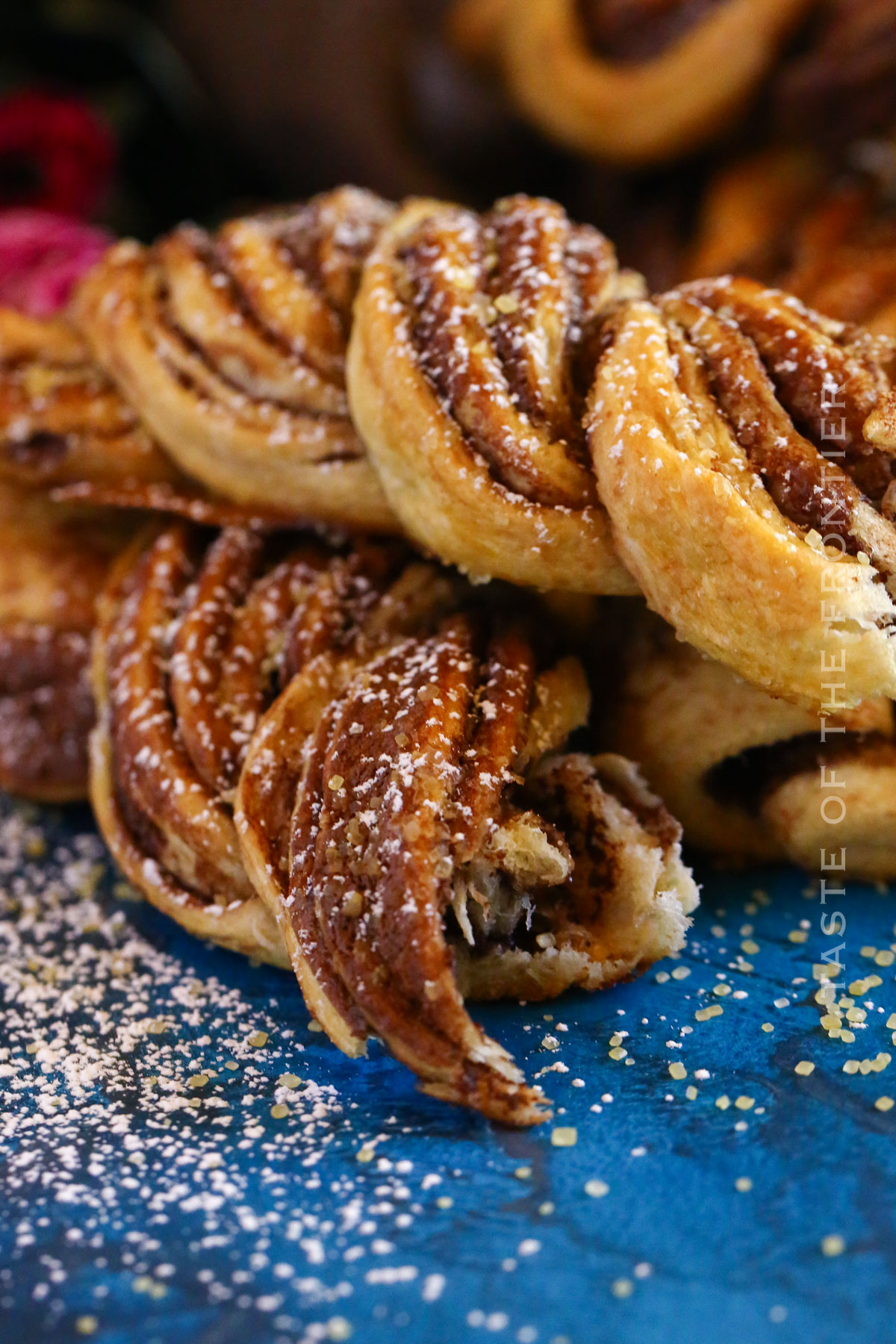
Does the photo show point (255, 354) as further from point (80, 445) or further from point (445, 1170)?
point (445, 1170)

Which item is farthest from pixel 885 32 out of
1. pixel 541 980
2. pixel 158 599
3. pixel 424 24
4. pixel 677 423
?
pixel 541 980

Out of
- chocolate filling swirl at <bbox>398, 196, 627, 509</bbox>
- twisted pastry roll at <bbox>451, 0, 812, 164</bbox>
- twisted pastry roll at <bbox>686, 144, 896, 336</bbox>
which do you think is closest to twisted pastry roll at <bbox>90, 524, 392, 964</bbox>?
chocolate filling swirl at <bbox>398, 196, 627, 509</bbox>

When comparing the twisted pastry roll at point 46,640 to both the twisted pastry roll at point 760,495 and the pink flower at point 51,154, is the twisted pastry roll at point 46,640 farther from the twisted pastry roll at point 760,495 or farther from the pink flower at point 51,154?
the pink flower at point 51,154

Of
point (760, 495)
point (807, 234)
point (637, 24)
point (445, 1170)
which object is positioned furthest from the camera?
point (637, 24)

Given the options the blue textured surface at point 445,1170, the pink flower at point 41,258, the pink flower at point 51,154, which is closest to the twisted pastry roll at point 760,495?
the blue textured surface at point 445,1170

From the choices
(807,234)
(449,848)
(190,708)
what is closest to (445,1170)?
(449,848)

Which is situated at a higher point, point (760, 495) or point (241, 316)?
point (241, 316)

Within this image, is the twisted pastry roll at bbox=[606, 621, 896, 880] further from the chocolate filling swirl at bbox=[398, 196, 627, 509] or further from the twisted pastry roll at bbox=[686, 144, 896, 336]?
the twisted pastry roll at bbox=[686, 144, 896, 336]
